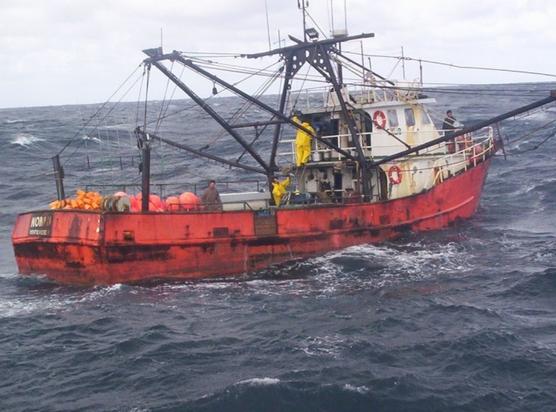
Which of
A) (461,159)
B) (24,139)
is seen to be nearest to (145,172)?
A: (461,159)

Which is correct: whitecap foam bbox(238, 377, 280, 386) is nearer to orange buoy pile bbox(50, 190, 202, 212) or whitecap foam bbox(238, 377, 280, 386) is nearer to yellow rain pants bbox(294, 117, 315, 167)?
orange buoy pile bbox(50, 190, 202, 212)

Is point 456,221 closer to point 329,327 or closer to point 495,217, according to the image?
point 495,217

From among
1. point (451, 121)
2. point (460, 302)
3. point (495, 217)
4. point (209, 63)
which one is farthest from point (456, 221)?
point (209, 63)

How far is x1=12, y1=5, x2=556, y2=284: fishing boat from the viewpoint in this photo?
18.1 meters

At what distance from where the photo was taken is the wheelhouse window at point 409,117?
2248 centimetres

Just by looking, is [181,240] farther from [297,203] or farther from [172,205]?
[297,203]

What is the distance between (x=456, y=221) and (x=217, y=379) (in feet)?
46.7

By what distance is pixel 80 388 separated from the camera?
11484 millimetres

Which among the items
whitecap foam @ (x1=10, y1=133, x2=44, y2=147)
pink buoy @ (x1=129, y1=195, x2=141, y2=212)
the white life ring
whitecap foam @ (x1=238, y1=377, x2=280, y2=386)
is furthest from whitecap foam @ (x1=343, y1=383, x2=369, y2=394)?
whitecap foam @ (x1=10, y1=133, x2=44, y2=147)

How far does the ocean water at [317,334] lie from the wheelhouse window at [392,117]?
393cm

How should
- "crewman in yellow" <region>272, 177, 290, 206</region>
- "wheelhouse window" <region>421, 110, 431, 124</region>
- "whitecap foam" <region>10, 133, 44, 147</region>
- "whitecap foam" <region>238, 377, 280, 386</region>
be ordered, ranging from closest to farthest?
1. "whitecap foam" <region>238, 377, 280, 386</region>
2. "crewman in yellow" <region>272, 177, 290, 206</region>
3. "wheelhouse window" <region>421, 110, 431, 124</region>
4. "whitecap foam" <region>10, 133, 44, 147</region>

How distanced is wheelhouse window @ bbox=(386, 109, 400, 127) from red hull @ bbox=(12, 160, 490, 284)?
3.17m

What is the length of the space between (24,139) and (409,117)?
42.8 m

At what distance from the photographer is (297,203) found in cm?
2109
